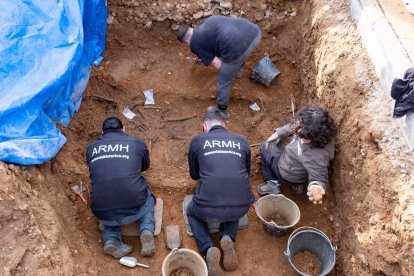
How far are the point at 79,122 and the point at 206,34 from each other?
2.01 metres

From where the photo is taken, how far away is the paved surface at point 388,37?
421 centimetres

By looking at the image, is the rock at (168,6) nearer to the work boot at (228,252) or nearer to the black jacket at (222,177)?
the black jacket at (222,177)

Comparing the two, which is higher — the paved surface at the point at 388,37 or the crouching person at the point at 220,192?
the paved surface at the point at 388,37

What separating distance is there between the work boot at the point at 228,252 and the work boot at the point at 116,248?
1007mm

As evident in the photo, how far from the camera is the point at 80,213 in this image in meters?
4.68

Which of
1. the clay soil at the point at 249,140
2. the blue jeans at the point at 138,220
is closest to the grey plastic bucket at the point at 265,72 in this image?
the clay soil at the point at 249,140

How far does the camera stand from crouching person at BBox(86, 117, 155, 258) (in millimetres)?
4289

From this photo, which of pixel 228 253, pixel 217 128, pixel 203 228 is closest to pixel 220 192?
pixel 203 228

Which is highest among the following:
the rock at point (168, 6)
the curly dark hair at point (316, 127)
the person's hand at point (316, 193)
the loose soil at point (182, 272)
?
the curly dark hair at point (316, 127)

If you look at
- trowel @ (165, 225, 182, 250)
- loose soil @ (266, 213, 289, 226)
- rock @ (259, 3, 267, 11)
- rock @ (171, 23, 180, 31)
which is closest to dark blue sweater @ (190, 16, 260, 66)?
rock @ (259, 3, 267, 11)

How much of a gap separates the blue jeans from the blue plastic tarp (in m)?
0.98

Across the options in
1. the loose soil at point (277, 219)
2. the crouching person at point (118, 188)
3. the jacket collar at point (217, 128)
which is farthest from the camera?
the loose soil at point (277, 219)

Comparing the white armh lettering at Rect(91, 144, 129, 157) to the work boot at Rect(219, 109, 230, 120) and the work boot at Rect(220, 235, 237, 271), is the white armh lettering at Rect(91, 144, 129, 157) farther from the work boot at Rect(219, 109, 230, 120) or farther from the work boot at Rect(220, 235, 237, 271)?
the work boot at Rect(219, 109, 230, 120)

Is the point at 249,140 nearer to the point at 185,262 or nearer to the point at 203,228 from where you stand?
the point at 203,228
